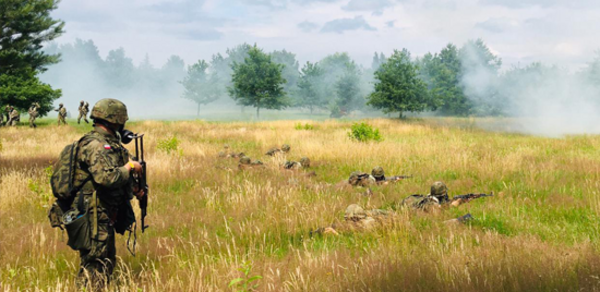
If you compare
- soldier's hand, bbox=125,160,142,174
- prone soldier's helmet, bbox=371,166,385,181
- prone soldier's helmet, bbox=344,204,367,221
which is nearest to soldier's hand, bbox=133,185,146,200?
soldier's hand, bbox=125,160,142,174

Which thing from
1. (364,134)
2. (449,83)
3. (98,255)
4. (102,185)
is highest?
(449,83)

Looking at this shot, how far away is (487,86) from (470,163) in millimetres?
48806

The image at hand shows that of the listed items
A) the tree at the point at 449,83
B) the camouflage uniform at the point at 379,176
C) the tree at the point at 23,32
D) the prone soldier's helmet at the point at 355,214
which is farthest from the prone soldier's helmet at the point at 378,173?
the tree at the point at 449,83

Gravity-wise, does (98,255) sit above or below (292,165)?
above

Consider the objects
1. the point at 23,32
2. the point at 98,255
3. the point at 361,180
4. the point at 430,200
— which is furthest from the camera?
the point at 23,32

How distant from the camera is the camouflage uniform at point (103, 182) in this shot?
318cm

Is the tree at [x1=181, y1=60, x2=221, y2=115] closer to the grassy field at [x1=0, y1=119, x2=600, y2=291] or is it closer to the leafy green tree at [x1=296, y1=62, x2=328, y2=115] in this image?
the leafy green tree at [x1=296, y1=62, x2=328, y2=115]

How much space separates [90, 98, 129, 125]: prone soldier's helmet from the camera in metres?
3.39

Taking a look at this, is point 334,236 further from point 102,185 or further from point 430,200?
point 102,185

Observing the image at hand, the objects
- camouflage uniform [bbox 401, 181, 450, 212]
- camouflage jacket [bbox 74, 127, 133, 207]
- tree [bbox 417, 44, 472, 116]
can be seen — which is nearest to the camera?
camouflage jacket [bbox 74, 127, 133, 207]

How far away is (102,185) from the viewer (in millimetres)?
3232

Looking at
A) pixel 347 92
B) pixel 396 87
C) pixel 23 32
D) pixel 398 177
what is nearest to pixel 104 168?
pixel 398 177

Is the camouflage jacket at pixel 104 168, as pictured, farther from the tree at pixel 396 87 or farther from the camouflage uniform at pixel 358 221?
the tree at pixel 396 87

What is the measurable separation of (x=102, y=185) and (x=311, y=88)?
6361 cm
